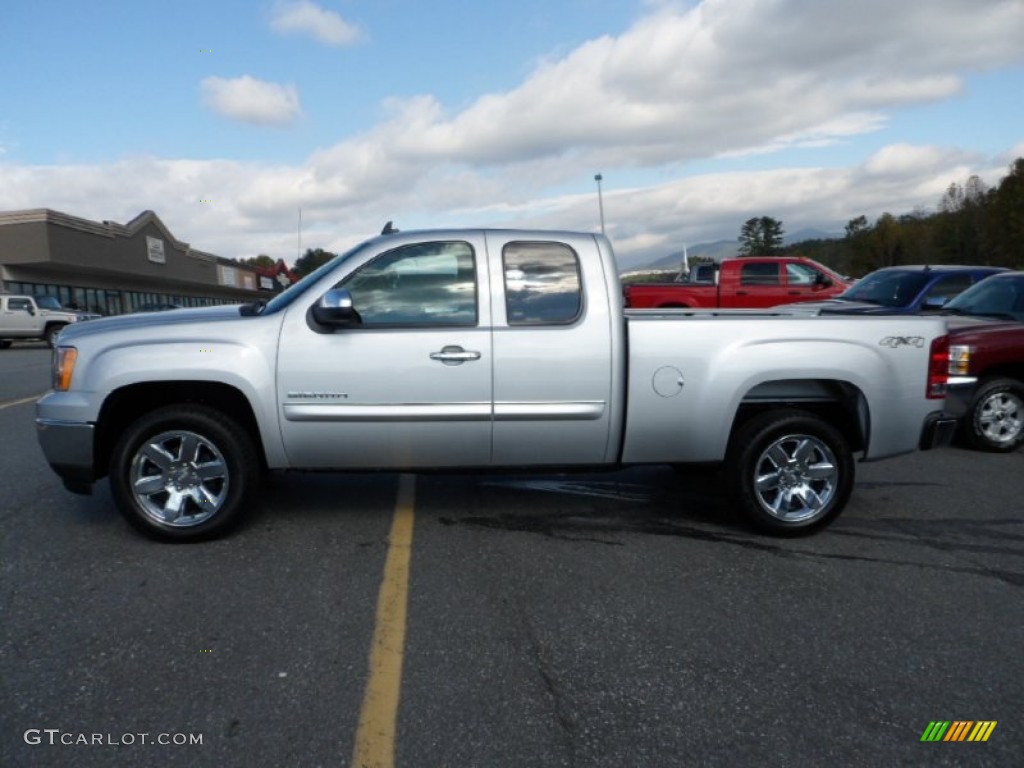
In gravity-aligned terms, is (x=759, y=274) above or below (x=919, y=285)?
above

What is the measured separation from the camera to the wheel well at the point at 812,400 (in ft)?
15.7

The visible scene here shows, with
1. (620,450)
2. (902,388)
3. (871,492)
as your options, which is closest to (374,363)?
(620,450)

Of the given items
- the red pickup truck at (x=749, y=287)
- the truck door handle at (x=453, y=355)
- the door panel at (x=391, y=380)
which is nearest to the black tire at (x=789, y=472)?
the door panel at (x=391, y=380)

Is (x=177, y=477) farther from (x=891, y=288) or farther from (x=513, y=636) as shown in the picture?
(x=891, y=288)

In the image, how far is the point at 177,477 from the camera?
4473 millimetres

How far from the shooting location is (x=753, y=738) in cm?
262

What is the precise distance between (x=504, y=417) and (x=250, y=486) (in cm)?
154

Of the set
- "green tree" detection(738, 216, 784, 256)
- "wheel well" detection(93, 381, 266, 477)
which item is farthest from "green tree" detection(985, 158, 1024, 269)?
"wheel well" detection(93, 381, 266, 477)

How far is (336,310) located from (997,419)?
6.60m

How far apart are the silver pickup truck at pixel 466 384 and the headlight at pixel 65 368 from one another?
0.04 ft

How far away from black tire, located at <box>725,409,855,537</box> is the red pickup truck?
35.2 feet

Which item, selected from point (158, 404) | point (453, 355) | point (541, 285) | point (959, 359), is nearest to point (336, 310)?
point (453, 355)

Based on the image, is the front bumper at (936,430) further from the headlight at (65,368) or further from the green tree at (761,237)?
the green tree at (761,237)

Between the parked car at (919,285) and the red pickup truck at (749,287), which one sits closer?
the parked car at (919,285)
